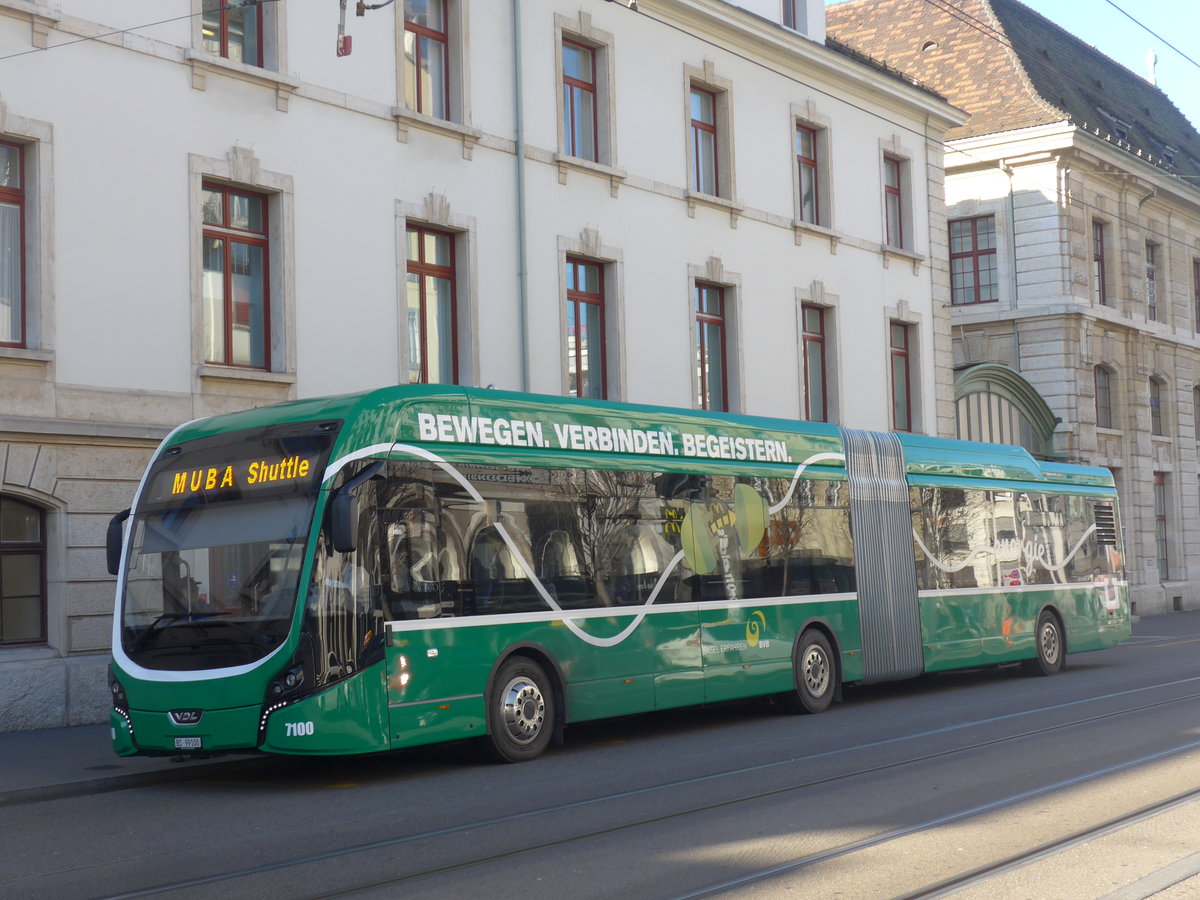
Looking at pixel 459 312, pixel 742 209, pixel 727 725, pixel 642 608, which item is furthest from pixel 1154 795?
pixel 742 209

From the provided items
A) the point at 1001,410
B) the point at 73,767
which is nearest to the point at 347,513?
the point at 73,767

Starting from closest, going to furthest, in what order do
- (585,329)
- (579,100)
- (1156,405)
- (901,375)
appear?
1. (585,329)
2. (579,100)
3. (901,375)
4. (1156,405)

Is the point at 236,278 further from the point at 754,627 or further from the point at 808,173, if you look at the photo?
the point at 808,173

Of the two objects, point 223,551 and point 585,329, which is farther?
point 585,329

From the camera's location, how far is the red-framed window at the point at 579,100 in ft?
75.5

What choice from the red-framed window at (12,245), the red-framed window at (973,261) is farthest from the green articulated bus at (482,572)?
the red-framed window at (973,261)

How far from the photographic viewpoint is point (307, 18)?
19.0 m

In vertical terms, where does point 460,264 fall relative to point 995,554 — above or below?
above

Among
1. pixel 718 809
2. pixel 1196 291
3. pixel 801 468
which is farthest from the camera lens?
pixel 1196 291

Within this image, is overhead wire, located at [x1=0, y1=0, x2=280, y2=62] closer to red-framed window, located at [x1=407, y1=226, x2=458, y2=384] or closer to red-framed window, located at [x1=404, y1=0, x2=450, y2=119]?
red-framed window, located at [x1=404, y1=0, x2=450, y2=119]

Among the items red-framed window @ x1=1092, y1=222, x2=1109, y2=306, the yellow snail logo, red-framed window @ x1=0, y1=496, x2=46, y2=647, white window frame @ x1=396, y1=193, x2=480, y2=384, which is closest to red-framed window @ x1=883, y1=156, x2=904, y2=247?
red-framed window @ x1=1092, y1=222, x2=1109, y2=306

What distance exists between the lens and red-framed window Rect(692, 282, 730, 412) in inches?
991

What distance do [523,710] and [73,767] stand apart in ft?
12.1

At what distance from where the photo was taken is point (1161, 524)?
42531 mm
